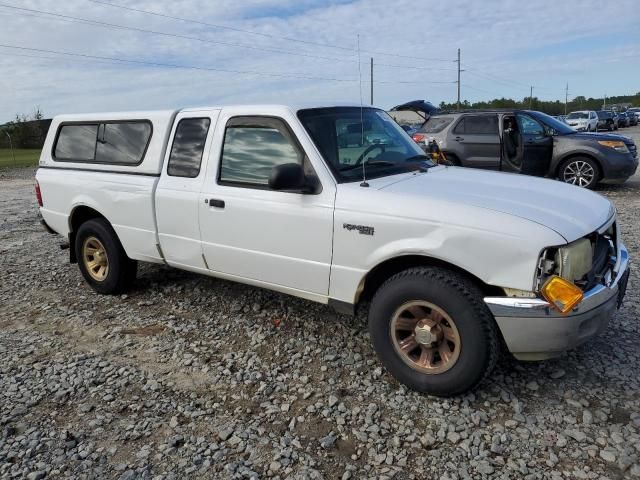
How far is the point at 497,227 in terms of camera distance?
9.66 feet

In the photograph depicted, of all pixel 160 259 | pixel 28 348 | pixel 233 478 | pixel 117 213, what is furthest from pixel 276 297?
pixel 233 478

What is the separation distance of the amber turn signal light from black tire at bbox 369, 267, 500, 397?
14.4 inches

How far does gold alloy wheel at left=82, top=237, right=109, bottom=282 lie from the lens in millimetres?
5457

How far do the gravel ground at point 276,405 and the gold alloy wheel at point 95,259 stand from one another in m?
0.63

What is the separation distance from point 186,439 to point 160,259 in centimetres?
216

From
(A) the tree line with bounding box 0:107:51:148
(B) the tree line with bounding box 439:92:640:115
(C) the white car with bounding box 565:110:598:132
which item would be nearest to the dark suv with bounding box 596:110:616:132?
(C) the white car with bounding box 565:110:598:132

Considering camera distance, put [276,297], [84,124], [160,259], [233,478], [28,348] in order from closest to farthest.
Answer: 1. [233,478]
2. [28,348]
3. [160,259]
4. [276,297]
5. [84,124]

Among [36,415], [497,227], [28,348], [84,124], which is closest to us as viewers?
[497,227]

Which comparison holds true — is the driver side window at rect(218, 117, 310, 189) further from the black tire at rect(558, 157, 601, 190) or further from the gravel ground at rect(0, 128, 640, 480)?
the black tire at rect(558, 157, 601, 190)

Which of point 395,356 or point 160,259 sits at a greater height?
point 160,259

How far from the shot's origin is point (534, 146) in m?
10.7

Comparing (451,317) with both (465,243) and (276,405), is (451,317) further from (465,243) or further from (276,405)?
(276,405)

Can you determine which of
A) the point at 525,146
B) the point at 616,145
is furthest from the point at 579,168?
the point at 525,146

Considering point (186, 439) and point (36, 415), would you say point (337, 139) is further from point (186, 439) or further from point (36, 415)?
point (36, 415)
